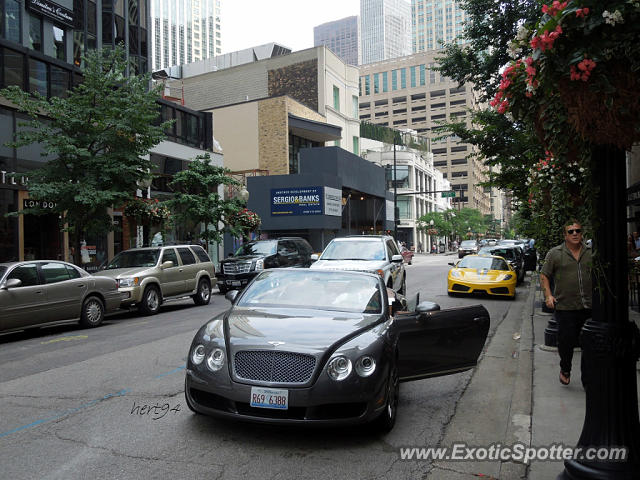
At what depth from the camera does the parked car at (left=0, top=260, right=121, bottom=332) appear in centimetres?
1008

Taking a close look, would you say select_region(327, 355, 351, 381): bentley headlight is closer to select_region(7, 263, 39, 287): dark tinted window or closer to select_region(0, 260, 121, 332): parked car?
select_region(0, 260, 121, 332): parked car

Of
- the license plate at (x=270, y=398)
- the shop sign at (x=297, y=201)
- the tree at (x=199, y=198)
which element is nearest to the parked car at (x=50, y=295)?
the license plate at (x=270, y=398)

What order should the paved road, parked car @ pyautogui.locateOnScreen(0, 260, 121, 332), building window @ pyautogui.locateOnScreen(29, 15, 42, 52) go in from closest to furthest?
1. the paved road
2. parked car @ pyautogui.locateOnScreen(0, 260, 121, 332)
3. building window @ pyautogui.locateOnScreen(29, 15, 42, 52)

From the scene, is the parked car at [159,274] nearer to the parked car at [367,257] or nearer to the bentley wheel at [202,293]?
the bentley wheel at [202,293]

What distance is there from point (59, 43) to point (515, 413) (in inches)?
1073

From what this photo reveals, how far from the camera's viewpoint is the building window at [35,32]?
76.1 ft

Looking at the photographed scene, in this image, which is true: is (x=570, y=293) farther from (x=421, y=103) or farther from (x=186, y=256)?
(x=421, y=103)

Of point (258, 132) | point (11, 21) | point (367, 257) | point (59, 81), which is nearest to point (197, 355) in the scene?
point (367, 257)

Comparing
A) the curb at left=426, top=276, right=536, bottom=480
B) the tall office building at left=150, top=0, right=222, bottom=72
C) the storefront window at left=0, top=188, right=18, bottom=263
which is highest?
the tall office building at left=150, top=0, right=222, bottom=72

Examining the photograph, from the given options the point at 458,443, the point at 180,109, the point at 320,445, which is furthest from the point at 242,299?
the point at 180,109

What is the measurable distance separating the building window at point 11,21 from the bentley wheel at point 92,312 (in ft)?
49.5

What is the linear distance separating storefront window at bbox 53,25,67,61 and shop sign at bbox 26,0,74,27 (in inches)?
19.0

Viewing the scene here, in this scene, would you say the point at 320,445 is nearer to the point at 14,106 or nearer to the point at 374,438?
the point at 374,438

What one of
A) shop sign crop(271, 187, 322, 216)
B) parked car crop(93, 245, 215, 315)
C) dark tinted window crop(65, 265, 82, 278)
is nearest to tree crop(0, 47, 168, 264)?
parked car crop(93, 245, 215, 315)
